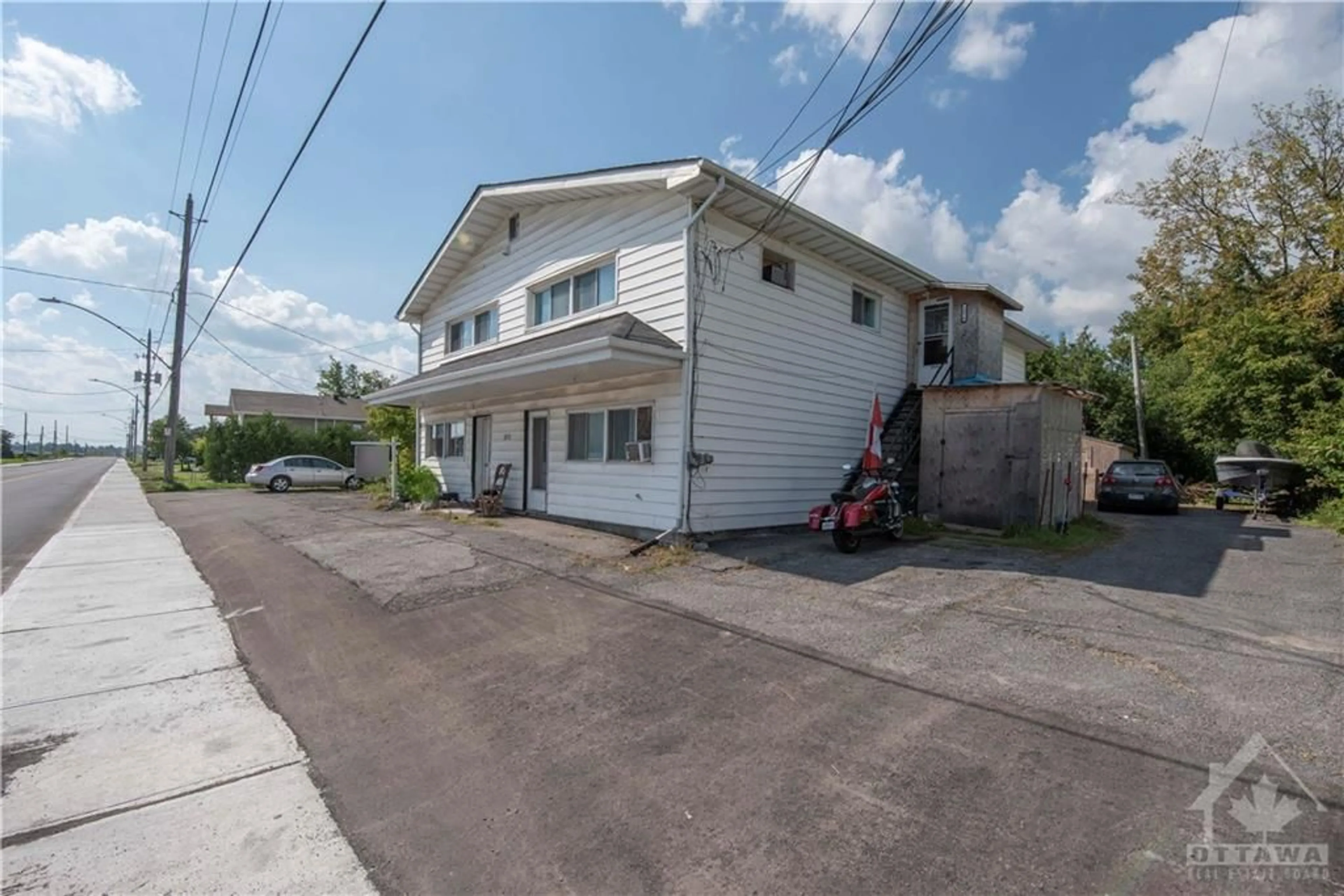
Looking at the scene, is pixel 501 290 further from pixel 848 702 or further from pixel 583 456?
pixel 848 702

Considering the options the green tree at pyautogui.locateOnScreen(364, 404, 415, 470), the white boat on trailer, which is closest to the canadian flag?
the white boat on trailer

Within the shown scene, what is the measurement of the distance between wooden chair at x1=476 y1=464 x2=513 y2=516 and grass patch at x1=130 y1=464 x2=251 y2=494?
17138mm

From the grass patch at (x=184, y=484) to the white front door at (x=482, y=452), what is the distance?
15.6 meters

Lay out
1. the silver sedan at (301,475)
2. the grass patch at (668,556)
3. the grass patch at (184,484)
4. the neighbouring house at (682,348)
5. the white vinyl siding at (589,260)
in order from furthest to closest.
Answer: the grass patch at (184,484) → the silver sedan at (301,475) → the white vinyl siding at (589,260) → the neighbouring house at (682,348) → the grass patch at (668,556)

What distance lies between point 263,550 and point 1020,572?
10884 mm

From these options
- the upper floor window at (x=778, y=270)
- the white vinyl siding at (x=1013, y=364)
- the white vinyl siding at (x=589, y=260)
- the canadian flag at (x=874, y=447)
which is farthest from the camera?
the white vinyl siding at (x=1013, y=364)

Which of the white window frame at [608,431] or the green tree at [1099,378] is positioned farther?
the green tree at [1099,378]

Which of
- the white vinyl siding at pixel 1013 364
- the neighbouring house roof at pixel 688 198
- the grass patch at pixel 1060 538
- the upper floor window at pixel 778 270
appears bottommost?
the grass patch at pixel 1060 538

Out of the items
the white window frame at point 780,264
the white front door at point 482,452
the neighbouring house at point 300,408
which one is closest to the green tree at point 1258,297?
the white window frame at point 780,264

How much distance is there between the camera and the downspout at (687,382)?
9.01 m

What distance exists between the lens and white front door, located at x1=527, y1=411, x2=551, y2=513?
40.5 ft

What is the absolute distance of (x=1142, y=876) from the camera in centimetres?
226

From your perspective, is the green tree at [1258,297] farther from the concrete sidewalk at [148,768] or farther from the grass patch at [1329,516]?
the concrete sidewalk at [148,768]

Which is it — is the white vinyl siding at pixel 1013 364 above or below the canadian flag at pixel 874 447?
above
